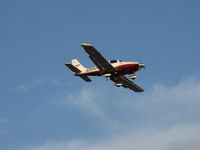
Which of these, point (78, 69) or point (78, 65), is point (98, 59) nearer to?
point (78, 69)

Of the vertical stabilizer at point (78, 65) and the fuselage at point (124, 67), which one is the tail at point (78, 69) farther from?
the fuselage at point (124, 67)

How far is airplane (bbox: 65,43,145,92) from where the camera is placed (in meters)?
91.7

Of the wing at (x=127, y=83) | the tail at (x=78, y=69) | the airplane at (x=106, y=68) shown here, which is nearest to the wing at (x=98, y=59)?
the airplane at (x=106, y=68)

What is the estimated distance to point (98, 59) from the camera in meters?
92.7

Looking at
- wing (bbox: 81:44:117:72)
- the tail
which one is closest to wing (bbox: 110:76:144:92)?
wing (bbox: 81:44:117:72)

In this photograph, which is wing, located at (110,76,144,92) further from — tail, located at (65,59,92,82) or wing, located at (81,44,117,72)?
tail, located at (65,59,92,82)

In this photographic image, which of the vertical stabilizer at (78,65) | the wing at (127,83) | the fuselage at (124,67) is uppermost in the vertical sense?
the vertical stabilizer at (78,65)

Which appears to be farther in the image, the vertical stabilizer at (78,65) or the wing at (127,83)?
the vertical stabilizer at (78,65)

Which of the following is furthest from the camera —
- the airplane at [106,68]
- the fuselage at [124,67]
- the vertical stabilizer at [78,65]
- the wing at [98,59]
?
the vertical stabilizer at [78,65]

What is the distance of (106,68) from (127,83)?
8022mm

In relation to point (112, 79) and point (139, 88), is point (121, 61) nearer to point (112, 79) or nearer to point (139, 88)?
point (112, 79)

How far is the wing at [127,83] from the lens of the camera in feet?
320

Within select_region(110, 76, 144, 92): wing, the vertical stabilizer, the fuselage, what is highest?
the vertical stabilizer

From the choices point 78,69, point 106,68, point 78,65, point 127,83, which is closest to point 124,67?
point 106,68
